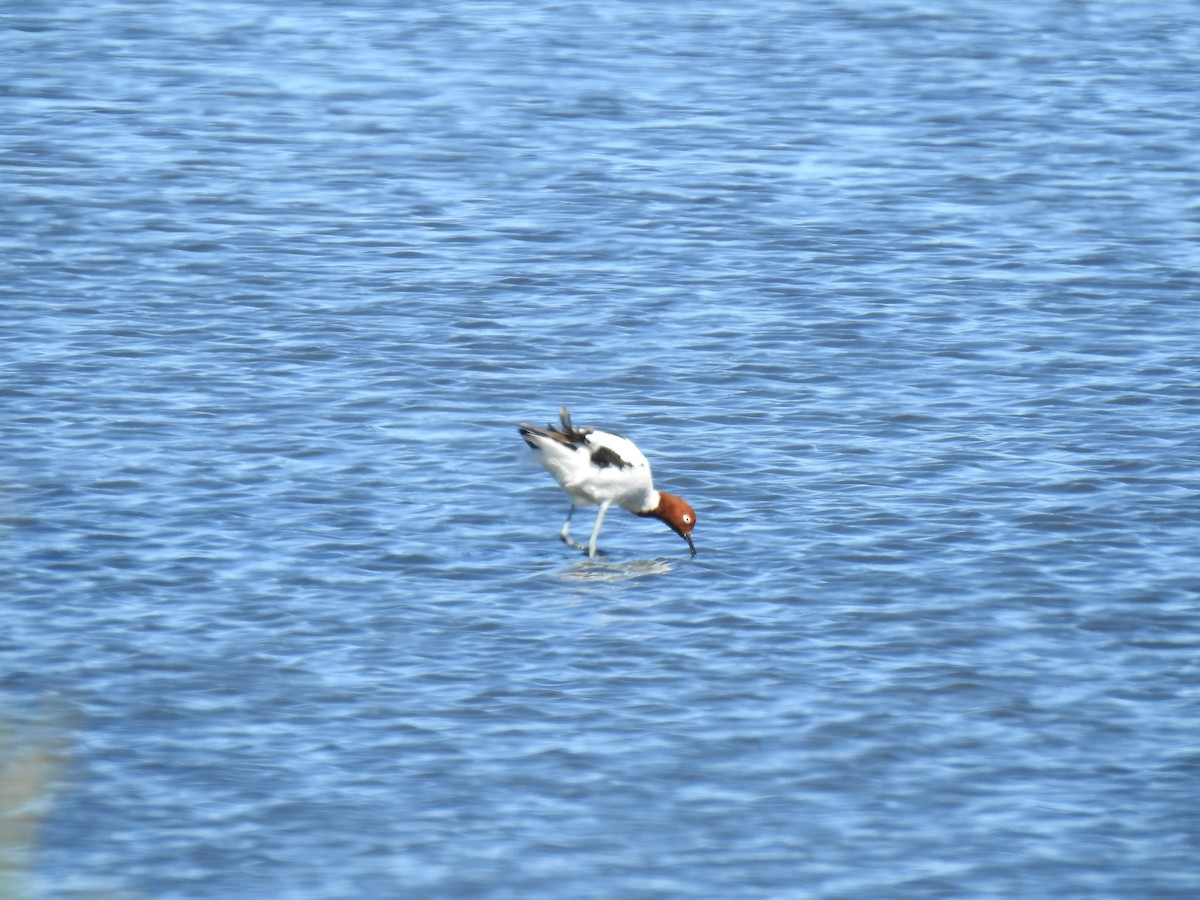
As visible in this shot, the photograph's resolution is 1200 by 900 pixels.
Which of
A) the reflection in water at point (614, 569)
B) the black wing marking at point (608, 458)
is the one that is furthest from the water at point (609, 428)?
the black wing marking at point (608, 458)

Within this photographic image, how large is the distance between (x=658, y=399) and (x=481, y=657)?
4.80m

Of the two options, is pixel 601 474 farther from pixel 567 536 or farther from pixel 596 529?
pixel 567 536

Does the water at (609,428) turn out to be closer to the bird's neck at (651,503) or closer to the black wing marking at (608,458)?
the bird's neck at (651,503)

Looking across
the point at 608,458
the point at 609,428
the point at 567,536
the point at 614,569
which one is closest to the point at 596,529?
the point at 567,536

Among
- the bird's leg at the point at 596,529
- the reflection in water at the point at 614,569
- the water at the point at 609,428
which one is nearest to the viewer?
the water at the point at 609,428

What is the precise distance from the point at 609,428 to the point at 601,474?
6.46ft

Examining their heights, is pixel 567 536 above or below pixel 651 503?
below

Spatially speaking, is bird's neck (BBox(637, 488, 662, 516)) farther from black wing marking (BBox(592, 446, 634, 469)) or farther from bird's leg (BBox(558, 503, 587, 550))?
bird's leg (BBox(558, 503, 587, 550))

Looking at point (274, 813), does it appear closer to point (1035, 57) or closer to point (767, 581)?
point (767, 581)

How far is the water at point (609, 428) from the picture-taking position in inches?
414

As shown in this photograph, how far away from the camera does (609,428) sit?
637 inches

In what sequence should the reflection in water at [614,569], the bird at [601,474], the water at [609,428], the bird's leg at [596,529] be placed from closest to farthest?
the water at [609,428] → the reflection in water at [614,569] → the bird at [601,474] → the bird's leg at [596,529]

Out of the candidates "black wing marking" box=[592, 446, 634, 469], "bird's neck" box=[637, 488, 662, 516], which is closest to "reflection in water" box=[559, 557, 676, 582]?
"bird's neck" box=[637, 488, 662, 516]

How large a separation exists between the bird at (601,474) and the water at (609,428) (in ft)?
1.20
